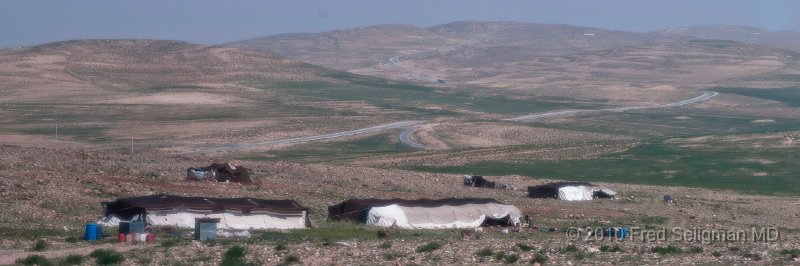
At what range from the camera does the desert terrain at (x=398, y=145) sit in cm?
2119

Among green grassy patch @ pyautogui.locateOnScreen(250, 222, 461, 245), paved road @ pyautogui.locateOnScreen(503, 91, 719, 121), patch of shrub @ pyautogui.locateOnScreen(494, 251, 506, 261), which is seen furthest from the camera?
paved road @ pyautogui.locateOnScreen(503, 91, 719, 121)

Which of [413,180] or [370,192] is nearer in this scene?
[370,192]

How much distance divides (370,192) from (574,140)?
45.5 meters

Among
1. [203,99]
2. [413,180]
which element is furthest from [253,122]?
[413,180]

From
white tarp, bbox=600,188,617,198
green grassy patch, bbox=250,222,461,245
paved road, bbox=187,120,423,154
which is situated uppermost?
green grassy patch, bbox=250,222,461,245

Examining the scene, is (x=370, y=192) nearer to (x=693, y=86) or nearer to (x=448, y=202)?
(x=448, y=202)

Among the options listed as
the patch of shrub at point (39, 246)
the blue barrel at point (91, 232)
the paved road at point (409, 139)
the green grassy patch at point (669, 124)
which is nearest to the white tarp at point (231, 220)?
the blue barrel at point (91, 232)

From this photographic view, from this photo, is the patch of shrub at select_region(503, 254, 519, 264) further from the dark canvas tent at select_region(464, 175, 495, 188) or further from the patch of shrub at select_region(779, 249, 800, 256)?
the dark canvas tent at select_region(464, 175, 495, 188)

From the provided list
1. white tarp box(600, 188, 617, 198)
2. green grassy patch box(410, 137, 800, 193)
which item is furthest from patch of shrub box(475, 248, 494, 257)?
green grassy patch box(410, 137, 800, 193)

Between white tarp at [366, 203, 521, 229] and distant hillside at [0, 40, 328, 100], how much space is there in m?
80.8

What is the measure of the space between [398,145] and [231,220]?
48.7 m

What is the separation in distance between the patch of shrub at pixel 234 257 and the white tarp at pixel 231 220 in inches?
200

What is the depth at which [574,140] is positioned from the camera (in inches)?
3140

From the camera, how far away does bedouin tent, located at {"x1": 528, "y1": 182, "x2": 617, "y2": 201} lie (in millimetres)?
39156
